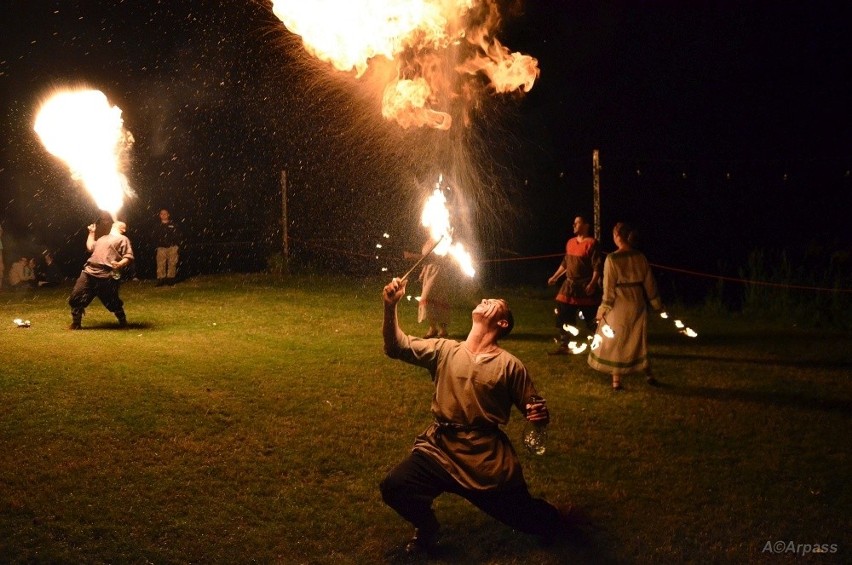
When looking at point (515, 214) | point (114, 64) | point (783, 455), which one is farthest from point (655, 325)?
point (114, 64)

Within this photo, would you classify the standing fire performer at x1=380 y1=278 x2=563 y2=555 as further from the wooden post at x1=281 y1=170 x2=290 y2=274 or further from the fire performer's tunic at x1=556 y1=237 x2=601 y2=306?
the wooden post at x1=281 y1=170 x2=290 y2=274

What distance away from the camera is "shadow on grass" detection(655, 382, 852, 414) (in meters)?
8.13

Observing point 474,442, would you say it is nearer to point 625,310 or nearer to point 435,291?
point 625,310

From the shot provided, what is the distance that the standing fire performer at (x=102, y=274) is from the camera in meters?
12.1

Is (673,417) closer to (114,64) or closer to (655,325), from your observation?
(655,325)

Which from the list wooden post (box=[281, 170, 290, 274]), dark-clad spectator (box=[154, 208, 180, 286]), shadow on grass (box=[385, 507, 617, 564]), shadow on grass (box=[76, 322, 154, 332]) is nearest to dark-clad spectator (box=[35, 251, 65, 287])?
dark-clad spectator (box=[154, 208, 180, 286])

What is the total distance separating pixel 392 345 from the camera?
4.86 metres

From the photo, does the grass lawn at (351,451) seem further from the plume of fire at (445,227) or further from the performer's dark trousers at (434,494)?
the plume of fire at (445,227)

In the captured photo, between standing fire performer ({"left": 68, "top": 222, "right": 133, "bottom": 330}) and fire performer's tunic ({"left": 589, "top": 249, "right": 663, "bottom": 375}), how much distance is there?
7.16 metres

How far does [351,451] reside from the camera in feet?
21.7

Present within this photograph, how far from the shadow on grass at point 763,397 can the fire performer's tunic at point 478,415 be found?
4353 millimetres

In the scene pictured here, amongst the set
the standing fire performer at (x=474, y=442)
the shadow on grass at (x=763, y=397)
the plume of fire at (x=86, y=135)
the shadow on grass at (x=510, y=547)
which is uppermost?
the plume of fire at (x=86, y=135)

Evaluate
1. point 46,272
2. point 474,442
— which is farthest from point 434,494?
point 46,272

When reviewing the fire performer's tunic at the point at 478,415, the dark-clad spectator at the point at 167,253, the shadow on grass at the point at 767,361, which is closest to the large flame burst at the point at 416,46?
the shadow on grass at the point at 767,361
